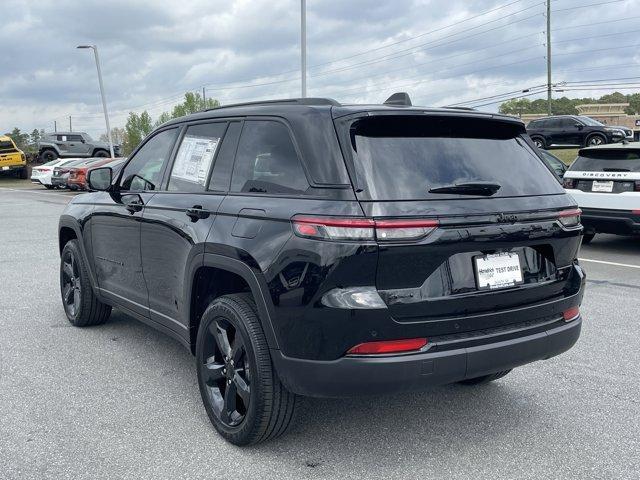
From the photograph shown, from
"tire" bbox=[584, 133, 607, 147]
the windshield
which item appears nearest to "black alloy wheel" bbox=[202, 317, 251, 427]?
"tire" bbox=[584, 133, 607, 147]

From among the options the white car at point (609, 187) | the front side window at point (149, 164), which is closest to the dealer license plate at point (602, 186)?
the white car at point (609, 187)

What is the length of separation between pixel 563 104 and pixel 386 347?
9760cm

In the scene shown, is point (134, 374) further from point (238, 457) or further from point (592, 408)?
point (592, 408)

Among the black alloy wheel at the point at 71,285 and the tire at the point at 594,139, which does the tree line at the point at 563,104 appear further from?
the black alloy wheel at the point at 71,285

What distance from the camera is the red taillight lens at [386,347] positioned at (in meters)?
2.85

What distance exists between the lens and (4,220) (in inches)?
625

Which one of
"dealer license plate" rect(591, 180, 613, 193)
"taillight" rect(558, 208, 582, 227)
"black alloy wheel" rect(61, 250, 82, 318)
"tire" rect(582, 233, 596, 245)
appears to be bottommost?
"tire" rect(582, 233, 596, 245)

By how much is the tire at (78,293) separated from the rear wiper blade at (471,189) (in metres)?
3.49

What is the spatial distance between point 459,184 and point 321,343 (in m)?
0.99

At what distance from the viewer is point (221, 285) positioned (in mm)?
3688

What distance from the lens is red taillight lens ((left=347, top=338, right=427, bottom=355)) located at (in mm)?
2852

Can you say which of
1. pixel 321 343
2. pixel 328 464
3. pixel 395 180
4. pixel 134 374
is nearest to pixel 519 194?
pixel 395 180

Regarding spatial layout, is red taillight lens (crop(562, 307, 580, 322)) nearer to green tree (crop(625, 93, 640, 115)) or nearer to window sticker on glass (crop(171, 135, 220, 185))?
window sticker on glass (crop(171, 135, 220, 185))

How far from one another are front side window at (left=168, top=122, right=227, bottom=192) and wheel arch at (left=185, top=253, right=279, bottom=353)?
520 millimetres
